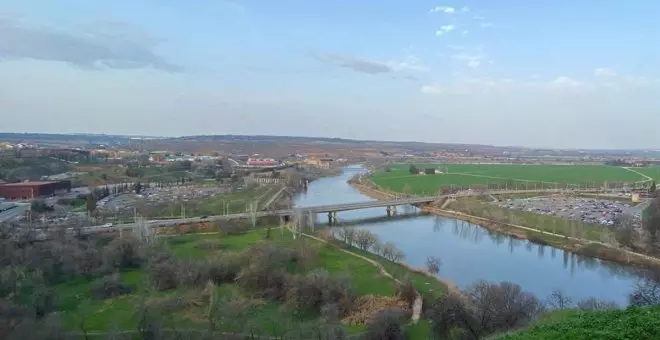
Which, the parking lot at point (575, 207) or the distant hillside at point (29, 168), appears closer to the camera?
the parking lot at point (575, 207)

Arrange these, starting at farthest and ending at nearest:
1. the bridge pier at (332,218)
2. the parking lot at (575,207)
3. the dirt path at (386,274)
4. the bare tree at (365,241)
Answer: the bridge pier at (332,218) → the parking lot at (575,207) → the bare tree at (365,241) → the dirt path at (386,274)

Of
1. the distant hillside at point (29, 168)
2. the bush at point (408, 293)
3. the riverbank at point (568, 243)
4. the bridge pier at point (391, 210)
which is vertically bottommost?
the bridge pier at point (391, 210)

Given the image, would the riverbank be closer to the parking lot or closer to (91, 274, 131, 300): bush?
the parking lot

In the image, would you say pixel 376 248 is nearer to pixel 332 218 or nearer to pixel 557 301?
pixel 557 301

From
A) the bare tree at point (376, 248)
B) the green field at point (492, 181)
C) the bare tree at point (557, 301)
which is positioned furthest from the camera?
the green field at point (492, 181)

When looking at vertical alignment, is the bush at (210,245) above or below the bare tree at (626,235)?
below

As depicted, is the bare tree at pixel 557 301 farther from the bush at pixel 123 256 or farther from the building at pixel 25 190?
the building at pixel 25 190

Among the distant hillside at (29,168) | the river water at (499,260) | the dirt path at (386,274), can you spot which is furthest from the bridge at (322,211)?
the distant hillside at (29,168)
